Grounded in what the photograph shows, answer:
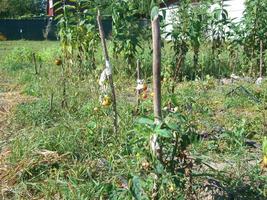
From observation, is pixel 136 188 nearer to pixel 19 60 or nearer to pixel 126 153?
pixel 126 153

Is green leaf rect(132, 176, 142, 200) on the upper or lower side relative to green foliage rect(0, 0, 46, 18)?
lower

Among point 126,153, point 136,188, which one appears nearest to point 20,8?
point 126,153

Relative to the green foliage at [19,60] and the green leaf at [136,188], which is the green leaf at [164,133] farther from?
the green foliage at [19,60]

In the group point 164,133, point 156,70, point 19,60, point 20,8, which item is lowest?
point 19,60

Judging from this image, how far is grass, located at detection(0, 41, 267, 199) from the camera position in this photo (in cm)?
272

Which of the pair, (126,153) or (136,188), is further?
(126,153)

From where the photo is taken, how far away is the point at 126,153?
10.5ft

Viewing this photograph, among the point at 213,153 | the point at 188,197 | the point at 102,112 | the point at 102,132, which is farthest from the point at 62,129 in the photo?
the point at 188,197

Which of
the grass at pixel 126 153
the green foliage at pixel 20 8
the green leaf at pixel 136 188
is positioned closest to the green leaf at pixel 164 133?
the grass at pixel 126 153

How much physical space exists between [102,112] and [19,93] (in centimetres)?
252

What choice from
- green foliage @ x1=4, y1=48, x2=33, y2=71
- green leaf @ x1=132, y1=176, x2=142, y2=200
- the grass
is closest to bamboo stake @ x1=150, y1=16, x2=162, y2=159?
the grass

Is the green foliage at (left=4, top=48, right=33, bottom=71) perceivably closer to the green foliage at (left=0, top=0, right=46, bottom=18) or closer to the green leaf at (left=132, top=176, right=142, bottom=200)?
the green leaf at (left=132, top=176, right=142, bottom=200)

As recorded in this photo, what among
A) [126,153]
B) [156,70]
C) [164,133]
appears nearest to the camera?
[164,133]

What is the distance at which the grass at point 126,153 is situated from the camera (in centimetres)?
272
